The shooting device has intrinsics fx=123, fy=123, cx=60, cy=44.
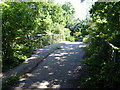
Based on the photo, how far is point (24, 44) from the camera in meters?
7.27

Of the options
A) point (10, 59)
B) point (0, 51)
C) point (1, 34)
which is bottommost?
point (10, 59)

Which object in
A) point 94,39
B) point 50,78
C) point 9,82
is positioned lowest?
point 50,78

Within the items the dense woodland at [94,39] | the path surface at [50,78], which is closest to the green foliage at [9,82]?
the path surface at [50,78]

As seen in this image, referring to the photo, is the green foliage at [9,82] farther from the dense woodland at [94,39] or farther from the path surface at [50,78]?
the dense woodland at [94,39]

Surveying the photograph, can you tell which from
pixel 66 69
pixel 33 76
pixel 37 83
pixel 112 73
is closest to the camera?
pixel 112 73

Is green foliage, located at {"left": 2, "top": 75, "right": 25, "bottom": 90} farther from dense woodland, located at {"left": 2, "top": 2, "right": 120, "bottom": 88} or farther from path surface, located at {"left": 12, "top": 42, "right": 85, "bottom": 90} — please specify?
dense woodland, located at {"left": 2, "top": 2, "right": 120, "bottom": 88}

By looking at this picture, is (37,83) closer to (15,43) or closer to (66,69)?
(66,69)

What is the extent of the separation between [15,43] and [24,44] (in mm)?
944

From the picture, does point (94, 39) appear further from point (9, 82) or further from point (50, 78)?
point (9, 82)

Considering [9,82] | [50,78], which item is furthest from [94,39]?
[9,82]

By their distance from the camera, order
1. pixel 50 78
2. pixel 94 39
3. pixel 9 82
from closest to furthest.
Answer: pixel 9 82 < pixel 50 78 < pixel 94 39

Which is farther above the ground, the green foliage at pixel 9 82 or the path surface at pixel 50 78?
the green foliage at pixel 9 82

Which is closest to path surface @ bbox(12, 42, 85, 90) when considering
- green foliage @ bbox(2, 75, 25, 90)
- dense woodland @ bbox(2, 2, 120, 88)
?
green foliage @ bbox(2, 75, 25, 90)

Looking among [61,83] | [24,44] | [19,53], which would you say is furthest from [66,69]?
[24,44]
